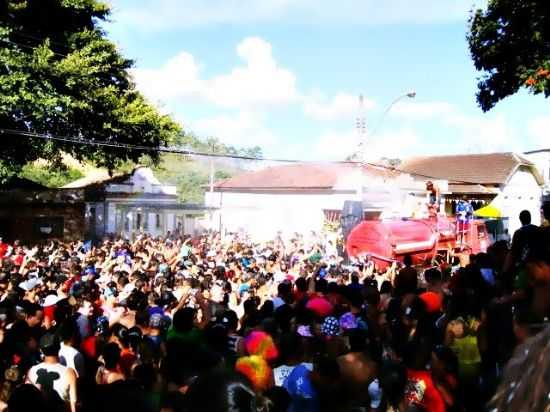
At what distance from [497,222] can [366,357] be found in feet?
74.0

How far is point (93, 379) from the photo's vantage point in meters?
5.87

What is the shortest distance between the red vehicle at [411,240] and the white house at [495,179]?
692 inches

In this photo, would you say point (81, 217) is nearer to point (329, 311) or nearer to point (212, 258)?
point (212, 258)

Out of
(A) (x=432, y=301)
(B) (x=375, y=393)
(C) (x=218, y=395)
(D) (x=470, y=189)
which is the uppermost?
(D) (x=470, y=189)

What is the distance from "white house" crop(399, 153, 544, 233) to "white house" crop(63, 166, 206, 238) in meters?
15.2

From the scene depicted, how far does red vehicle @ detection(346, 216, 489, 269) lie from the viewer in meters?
18.2

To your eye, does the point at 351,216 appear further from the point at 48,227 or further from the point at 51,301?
the point at 51,301

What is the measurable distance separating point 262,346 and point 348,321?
156 cm

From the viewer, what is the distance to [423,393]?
4.77 meters

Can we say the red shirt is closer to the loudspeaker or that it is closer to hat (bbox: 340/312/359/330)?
A: hat (bbox: 340/312/359/330)

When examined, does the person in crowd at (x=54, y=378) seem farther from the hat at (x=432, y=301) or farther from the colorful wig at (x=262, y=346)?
the hat at (x=432, y=301)

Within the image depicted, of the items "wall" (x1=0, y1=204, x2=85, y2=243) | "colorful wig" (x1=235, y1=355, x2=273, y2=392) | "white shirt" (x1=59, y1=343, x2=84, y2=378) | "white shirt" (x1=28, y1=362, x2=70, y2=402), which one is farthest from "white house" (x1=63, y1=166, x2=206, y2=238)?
"colorful wig" (x1=235, y1=355, x2=273, y2=392)

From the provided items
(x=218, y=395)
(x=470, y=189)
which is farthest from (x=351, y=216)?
(x=218, y=395)

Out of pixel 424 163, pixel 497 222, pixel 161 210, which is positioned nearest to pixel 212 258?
pixel 497 222
